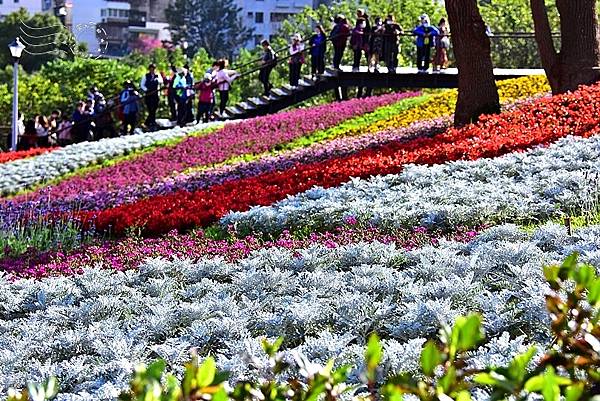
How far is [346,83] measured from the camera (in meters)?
24.3

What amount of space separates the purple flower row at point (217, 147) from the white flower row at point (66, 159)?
864 millimetres

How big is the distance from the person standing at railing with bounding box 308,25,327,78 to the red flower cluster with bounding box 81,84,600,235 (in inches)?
454

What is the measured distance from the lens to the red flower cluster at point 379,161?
902 cm

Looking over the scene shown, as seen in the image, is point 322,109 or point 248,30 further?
point 248,30

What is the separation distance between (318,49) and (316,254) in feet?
59.7

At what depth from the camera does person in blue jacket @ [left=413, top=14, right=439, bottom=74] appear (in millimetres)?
22953

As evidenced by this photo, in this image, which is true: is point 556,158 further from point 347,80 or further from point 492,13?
point 492,13

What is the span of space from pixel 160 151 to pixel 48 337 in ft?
43.9

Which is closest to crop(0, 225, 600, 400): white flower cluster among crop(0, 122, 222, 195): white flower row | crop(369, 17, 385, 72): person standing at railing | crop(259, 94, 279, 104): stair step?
crop(0, 122, 222, 195): white flower row

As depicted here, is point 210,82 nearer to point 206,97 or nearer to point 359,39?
point 206,97

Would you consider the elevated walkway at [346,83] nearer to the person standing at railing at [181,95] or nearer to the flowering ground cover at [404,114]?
the person standing at railing at [181,95]

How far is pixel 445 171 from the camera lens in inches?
364

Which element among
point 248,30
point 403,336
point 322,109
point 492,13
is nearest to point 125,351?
point 403,336

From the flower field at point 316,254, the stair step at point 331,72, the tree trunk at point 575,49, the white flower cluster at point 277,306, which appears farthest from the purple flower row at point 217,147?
the white flower cluster at point 277,306
